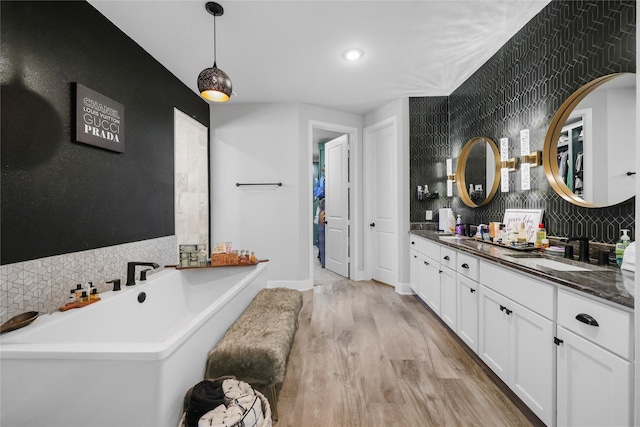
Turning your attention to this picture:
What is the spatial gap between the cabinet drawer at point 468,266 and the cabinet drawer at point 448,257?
8 centimetres

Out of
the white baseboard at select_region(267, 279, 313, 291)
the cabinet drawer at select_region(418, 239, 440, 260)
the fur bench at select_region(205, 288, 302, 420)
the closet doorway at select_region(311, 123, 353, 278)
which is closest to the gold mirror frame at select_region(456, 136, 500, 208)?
the cabinet drawer at select_region(418, 239, 440, 260)

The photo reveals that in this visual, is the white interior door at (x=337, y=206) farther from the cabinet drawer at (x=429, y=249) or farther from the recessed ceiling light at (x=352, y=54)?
the recessed ceiling light at (x=352, y=54)

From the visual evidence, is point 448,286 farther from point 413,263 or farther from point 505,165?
point 505,165

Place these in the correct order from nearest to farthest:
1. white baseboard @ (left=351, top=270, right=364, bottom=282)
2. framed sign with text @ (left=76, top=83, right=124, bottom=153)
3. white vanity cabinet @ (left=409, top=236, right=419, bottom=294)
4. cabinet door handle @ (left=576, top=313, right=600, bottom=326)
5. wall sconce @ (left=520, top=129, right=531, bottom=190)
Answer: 1. cabinet door handle @ (left=576, top=313, right=600, bottom=326)
2. framed sign with text @ (left=76, top=83, right=124, bottom=153)
3. wall sconce @ (left=520, top=129, right=531, bottom=190)
4. white vanity cabinet @ (left=409, top=236, right=419, bottom=294)
5. white baseboard @ (left=351, top=270, right=364, bottom=282)

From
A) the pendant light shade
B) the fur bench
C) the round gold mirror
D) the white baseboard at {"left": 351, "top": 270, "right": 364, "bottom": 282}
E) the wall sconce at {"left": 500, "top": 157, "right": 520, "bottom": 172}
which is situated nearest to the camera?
the fur bench

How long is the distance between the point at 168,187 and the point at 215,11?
1782 millimetres

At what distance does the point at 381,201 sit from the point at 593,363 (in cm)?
331

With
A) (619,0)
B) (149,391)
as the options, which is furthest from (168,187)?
(619,0)

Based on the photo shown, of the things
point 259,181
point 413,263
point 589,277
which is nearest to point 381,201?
point 413,263

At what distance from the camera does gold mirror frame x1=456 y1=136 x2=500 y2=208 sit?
289cm

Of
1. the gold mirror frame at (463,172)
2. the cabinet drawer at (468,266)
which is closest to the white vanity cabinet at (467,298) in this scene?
the cabinet drawer at (468,266)

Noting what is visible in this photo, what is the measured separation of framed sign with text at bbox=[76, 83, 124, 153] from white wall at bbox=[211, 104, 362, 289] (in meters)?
1.87

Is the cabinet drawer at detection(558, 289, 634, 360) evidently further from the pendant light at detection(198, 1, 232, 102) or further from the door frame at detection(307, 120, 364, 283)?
the door frame at detection(307, 120, 364, 283)

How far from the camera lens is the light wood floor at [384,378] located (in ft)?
5.37
